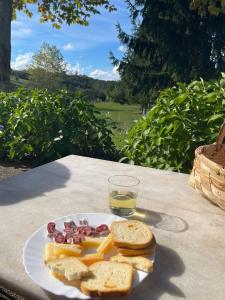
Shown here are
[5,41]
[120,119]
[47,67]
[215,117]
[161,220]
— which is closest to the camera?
[161,220]

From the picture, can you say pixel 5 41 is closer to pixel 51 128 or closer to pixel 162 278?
pixel 51 128

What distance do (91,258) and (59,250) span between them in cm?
8

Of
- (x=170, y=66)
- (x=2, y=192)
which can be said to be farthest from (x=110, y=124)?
(x=170, y=66)

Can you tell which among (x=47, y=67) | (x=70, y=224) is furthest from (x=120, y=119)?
(x=47, y=67)

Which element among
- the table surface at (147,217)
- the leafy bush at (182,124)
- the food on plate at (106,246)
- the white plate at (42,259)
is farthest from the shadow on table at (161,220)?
the leafy bush at (182,124)

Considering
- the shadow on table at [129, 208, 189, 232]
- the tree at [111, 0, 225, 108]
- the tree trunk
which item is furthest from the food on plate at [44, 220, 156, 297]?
the tree at [111, 0, 225, 108]

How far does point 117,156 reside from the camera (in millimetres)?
3445

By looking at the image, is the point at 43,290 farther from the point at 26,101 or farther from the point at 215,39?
the point at 215,39

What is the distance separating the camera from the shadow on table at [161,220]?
1.07 m

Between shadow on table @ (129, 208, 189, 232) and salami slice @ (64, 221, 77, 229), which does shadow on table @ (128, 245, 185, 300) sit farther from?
salami slice @ (64, 221, 77, 229)

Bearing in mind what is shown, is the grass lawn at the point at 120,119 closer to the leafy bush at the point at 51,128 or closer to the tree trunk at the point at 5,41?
the leafy bush at the point at 51,128

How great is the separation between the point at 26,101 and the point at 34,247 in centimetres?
268

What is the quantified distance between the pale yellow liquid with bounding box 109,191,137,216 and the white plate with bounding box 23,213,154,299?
8cm

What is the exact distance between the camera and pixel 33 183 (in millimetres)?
1406
